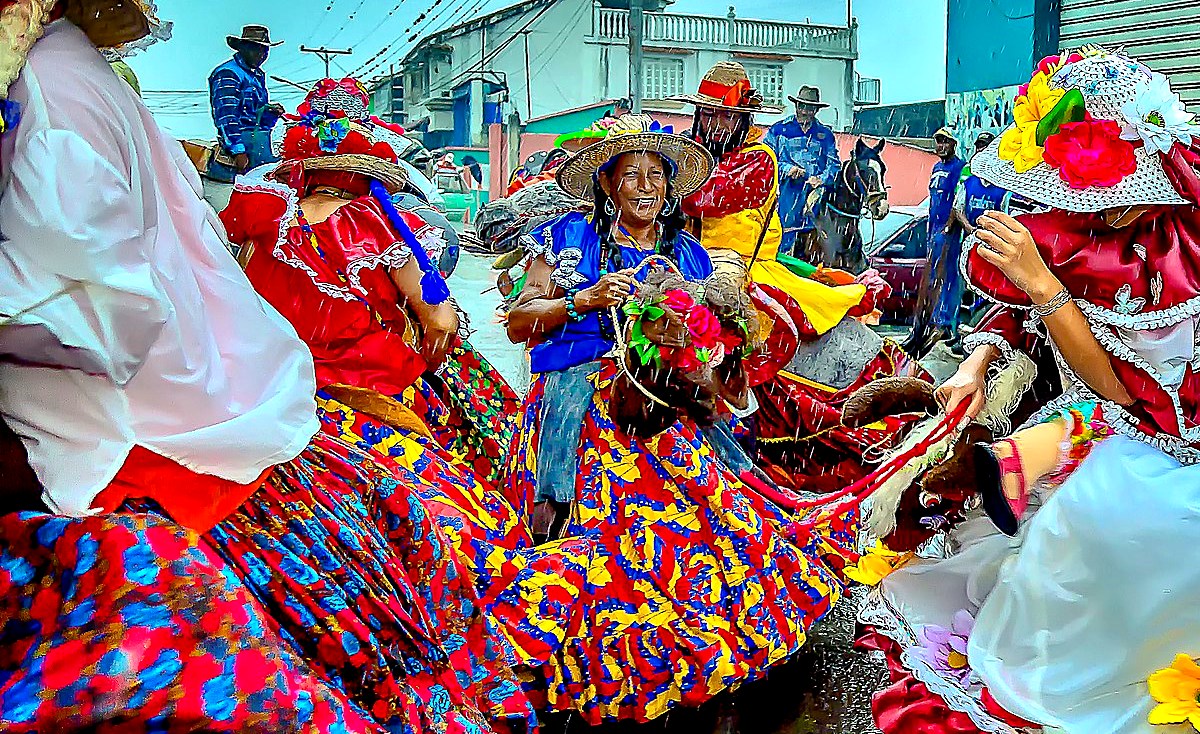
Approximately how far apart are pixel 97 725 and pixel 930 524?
6.57 feet

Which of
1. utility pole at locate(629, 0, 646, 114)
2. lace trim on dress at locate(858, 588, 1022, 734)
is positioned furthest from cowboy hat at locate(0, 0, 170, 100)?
utility pole at locate(629, 0, 646, 114)

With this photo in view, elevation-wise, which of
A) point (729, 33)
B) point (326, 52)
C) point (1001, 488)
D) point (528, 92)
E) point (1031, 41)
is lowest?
point (1001, 488)

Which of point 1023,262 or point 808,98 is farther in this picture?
point 808,98

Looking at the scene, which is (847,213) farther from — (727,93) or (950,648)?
(950,648)

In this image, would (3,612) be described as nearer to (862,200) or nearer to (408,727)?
(408,727)

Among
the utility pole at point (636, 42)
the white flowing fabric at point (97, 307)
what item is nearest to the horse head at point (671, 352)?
the white flowing fabric at point (97, 307)

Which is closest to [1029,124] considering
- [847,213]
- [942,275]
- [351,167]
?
[351,167]

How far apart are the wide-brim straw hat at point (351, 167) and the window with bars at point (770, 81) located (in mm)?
9475

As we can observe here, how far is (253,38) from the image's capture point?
628 centimetres

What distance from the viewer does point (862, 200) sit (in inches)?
397

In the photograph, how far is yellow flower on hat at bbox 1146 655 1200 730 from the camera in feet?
7.27

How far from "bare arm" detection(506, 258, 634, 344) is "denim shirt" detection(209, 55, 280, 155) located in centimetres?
278

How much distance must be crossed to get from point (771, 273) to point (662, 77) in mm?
7927

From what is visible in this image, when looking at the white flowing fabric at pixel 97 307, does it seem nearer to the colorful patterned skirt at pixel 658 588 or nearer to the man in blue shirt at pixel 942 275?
the colorful patterned skirt at pixel 658 588
